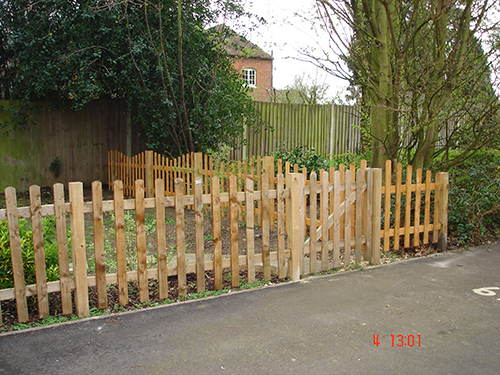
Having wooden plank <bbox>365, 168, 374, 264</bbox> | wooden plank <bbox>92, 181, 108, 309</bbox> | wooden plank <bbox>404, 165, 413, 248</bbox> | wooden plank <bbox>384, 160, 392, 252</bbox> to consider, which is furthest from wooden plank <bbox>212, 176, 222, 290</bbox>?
wooden plank <bbox>404, 165, 413, 248</bbox>

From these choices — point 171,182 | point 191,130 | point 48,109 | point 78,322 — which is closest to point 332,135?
point 191,130

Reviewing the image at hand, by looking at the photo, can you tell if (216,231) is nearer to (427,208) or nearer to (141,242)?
(141,242)

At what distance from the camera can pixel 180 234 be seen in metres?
4.20

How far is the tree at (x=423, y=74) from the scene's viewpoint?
6.43 meters

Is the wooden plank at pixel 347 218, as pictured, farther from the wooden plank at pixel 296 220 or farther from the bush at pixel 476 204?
the bush at pixel 476 204

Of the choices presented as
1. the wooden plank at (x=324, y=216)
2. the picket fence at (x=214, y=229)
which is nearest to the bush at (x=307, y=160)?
the picket fence at (x=214, y=229)

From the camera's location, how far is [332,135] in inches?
506

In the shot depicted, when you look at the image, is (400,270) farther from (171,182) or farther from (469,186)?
(171,182)

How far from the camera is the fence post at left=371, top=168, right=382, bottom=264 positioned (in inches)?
210
